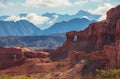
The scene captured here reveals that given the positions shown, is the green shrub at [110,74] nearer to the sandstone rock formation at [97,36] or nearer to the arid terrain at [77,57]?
the arid terrain at [77,57]

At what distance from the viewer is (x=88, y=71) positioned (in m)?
107

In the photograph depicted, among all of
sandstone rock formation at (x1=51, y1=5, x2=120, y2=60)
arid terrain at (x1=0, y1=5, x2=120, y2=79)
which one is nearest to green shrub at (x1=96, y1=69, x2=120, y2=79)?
arid terrain at (x1=0, y1=5, x2=120, y2=79)

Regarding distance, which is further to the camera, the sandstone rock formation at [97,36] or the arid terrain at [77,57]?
the sandstone rock formation at [97,36]

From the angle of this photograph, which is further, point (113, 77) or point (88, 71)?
point (88, 71)

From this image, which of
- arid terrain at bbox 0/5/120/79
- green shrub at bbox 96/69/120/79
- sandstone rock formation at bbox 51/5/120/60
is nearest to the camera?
green shrub at bbox 96/69/120/79

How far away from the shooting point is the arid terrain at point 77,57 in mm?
106519

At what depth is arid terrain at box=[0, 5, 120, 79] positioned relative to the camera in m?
107

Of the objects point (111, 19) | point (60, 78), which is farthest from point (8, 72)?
point (111, 19)

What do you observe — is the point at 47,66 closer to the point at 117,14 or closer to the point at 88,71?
the point at 88,71

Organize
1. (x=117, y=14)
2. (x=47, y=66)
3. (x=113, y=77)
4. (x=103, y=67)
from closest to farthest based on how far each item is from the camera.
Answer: (x=113, y=77) → (x=103, y=67) → (x=47, y=66) → (x=117, y=14)

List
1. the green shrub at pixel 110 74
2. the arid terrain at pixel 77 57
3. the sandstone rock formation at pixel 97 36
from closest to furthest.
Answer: the green shrub at pixel 110 74
the arid terrain at pixel 77 57
the sandstone rock formation at pixel 97 36

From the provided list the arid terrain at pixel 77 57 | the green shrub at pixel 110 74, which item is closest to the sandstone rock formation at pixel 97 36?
the arid terrain at pixel 77 57

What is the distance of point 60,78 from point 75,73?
4.20 metres

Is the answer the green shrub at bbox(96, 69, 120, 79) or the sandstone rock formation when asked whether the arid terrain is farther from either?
the green shrub at bbox(96, 69, 120, 79)
